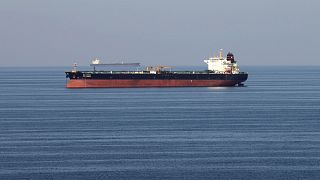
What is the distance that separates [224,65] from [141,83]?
15.9 metres

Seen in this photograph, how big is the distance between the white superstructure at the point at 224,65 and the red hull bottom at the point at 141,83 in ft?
13.3

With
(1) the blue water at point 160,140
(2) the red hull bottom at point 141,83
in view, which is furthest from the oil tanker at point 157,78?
(1) the blue water at point 160,140

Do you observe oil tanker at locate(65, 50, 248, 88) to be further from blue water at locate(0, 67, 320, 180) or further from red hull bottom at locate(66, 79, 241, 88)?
blue water at locate(0, 67, 320, 180)

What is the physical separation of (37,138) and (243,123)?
22.9m

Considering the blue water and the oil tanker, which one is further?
the oil tanker

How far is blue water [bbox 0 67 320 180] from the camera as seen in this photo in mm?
55094

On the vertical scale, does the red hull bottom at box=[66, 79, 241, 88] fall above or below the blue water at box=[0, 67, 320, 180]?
above

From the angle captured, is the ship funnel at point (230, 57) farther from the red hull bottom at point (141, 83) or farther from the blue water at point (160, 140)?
the blue water at point (160, 140)

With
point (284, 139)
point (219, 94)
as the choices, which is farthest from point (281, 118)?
point (219, 94)

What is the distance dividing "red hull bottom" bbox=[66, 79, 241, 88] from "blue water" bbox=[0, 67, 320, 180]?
35149 millimetres

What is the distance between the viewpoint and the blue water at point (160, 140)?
55094 millimetres

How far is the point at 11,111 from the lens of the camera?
107062mm

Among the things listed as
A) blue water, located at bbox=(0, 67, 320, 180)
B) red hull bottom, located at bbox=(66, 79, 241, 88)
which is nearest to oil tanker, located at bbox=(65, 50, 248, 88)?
red hull bottom, located at bbox=(66, 79, 241, 88)

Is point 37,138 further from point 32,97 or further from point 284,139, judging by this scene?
point 32,97
